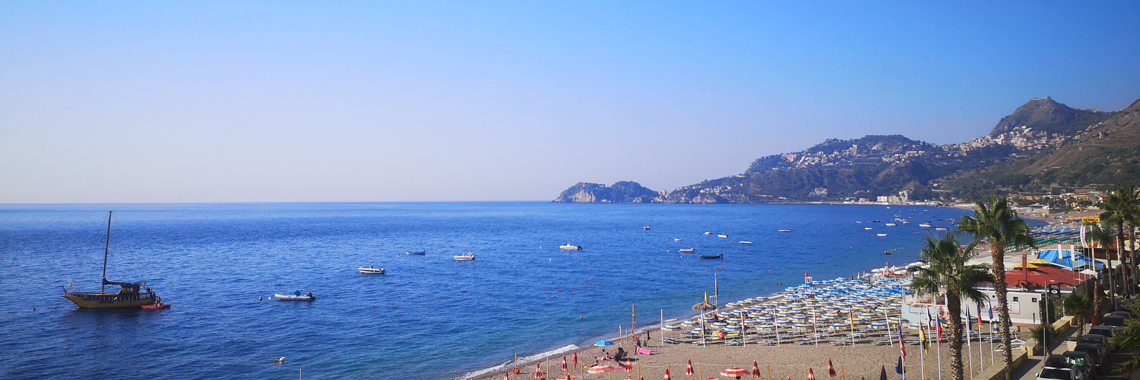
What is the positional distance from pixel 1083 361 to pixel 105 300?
54.1 metres

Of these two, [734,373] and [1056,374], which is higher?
[1056,374]

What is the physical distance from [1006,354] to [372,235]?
122 meters

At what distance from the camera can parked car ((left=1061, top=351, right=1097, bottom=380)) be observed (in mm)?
15031

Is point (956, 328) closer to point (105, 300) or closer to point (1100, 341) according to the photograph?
point (1100, 341)

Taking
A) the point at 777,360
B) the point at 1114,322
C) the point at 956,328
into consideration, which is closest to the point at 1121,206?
the point at 1114,322

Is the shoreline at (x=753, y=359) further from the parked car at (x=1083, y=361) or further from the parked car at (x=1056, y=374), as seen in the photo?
the parked car at (x=1056, y=374)

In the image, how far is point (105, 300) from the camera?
141 ft

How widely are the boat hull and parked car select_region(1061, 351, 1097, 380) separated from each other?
5217cm

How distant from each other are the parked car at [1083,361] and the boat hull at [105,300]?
2054 inches

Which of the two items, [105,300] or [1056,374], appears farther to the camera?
[105,300]

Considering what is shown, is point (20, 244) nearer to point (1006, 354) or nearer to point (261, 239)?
point (261, 239)

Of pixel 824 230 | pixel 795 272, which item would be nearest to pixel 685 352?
pixel 795 272

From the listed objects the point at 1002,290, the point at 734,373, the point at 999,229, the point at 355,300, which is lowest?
the point at 355,300

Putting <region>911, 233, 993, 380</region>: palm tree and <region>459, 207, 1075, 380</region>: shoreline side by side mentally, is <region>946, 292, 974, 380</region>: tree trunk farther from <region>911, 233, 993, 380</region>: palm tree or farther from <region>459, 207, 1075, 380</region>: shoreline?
<region>459, 207, 1075, 380</region>: shoreline
